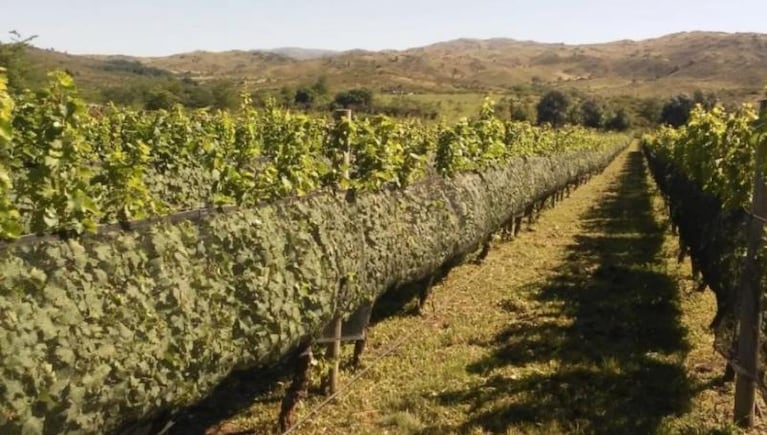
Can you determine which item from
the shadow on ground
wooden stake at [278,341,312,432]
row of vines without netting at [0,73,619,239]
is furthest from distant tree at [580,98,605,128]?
wooden stake at [278,341,312,432]

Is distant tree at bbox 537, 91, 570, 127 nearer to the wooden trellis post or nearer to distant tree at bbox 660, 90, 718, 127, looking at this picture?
distant tree at bbox 660, 90, 718, 127

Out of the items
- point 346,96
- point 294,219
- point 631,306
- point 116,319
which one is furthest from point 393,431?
point 346,96

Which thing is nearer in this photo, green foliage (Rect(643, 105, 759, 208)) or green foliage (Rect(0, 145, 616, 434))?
green foliage (Rect(0, 145, 616, 434))

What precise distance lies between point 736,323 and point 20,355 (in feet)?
21.4

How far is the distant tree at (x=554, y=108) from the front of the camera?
112m

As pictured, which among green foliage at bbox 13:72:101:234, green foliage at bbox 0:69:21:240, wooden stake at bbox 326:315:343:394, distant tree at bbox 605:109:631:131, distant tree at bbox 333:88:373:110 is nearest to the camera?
green foliage at bbox 0:69:21:240

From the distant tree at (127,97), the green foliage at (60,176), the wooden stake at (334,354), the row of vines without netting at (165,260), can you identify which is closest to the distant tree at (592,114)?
the distant tree at (127,97)

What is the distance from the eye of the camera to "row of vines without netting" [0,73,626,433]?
3775mm

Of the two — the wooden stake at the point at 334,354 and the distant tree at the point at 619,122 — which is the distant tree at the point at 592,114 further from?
the wooden stake at the point at 334,354

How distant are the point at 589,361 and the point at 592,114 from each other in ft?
367

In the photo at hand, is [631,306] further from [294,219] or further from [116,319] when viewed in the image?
[116,319]

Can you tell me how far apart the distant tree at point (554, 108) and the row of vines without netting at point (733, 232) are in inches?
A: 3970

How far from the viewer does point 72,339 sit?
3.89 m

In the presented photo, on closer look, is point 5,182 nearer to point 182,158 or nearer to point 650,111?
point 182,158
